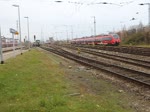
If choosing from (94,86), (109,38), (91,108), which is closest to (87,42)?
(109,38)

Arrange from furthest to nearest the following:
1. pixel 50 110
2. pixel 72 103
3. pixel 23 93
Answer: pixel 23 93, pixel 72 103, pixel 50 110

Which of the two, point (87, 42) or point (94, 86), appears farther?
point (87, 42)

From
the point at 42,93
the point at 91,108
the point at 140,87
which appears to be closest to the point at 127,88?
the point at 140,87

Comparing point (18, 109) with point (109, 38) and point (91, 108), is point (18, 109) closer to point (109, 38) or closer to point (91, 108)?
point (91, 108)

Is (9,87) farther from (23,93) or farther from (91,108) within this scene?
(91,108)

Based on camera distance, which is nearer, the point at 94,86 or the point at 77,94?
the point at 77,94

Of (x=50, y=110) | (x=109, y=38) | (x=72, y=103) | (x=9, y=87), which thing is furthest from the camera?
(x=109, y=38)

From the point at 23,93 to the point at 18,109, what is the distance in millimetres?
2629

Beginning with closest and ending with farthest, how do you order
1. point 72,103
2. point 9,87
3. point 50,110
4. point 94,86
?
point 50,110 < point 72,103 < point 9,87 < point 94,86

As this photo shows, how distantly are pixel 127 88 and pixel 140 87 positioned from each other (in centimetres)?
56

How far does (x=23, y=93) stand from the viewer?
11430mm

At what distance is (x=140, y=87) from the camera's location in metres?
13.8

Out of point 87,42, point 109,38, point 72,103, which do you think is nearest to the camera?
point 72,103

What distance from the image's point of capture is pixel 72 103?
966 cm
